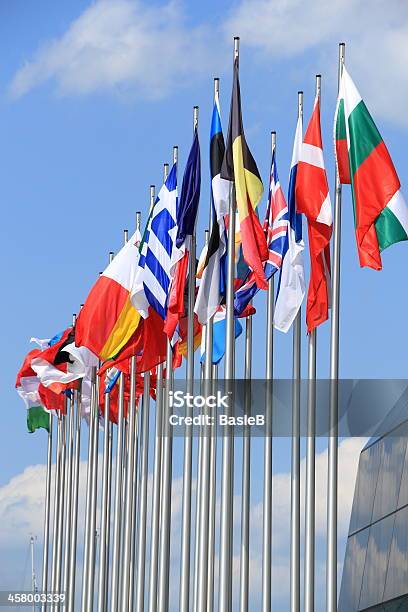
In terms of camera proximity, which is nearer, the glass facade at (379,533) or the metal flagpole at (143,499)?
the metal flagpole at (143,499)

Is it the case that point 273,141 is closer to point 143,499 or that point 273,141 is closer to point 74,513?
point 143,499

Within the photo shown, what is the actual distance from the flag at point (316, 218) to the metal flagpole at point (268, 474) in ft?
6.25

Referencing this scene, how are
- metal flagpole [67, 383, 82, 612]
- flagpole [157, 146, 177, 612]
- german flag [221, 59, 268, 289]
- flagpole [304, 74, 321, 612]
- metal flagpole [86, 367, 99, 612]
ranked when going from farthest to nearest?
metal flagpole [67, 383, 82, 612] → metal flagpole [86, 367, 99, 612] → flagpole [157, 146, 177, 612] → german flag [221, 59, 268, 289] → flagpole [304, 74, 321, 612]

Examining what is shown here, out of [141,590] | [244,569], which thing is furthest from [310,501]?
[141,590]

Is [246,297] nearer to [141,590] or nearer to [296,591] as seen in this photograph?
[296,591]

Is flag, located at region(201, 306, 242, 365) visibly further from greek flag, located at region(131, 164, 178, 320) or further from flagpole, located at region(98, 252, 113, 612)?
flagpole, located at region(98, 252, 113, 612)

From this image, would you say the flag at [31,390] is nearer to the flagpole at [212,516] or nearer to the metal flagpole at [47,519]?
the metal flagpole at [47,519]

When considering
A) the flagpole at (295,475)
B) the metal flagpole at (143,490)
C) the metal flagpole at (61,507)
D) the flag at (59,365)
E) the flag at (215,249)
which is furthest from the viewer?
the metal flagpole at (61,507)

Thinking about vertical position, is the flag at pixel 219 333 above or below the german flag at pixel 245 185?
below

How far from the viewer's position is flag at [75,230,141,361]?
28.8 meters

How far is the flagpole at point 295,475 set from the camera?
23188 millimetres

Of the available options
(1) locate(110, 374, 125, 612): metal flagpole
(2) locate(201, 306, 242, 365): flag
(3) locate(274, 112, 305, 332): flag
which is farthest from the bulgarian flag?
(1) locate(110, 374, 125, 612): metal flagpole

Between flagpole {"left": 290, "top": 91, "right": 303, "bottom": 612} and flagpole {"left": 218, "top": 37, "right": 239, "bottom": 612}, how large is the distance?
3.52 ft

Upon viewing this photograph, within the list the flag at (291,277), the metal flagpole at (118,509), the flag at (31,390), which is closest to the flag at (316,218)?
the flag at (291,277)
